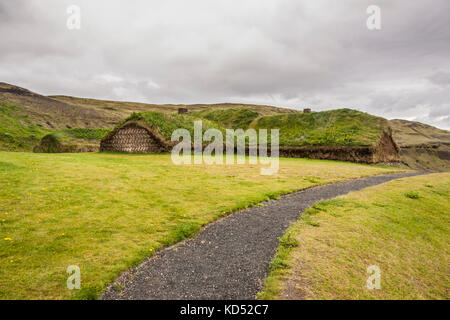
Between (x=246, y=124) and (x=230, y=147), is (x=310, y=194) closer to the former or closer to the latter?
(x=230, y=147)

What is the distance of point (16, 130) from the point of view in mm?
44812

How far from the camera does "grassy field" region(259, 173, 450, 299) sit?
5.28 meters

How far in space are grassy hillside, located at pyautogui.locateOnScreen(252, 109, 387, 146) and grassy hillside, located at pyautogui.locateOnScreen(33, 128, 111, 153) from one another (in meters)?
34.3

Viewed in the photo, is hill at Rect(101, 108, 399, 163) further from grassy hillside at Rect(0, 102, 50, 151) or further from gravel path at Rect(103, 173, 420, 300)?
gravel path at Rect(103, 173, 420, 300)

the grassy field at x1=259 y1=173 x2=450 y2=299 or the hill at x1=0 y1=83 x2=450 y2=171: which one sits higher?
the hill at x1=0 y1=83 x2=450 y2=171

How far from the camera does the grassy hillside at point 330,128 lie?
1476 inches

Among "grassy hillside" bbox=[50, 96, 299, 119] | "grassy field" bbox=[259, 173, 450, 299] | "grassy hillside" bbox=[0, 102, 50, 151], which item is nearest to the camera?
"grassy field" bbox=[259, 173, 450, 299]

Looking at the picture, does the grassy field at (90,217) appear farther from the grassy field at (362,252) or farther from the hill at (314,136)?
the hill at (314,136)

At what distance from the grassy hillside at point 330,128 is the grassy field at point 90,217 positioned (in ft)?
87.0

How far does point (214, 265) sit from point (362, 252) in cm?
464

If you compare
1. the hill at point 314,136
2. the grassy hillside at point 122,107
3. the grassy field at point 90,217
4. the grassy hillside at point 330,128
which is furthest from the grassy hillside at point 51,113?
the grassy field at point 90,217

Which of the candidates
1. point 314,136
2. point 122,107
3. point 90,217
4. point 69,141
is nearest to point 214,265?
point 90,217

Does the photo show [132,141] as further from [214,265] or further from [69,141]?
[214,265]

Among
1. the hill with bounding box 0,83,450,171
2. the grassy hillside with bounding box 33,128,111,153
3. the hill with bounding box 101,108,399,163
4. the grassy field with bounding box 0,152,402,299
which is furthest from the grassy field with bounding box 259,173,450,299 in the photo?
the grassy hillside with bounding box 33,128,111,153
